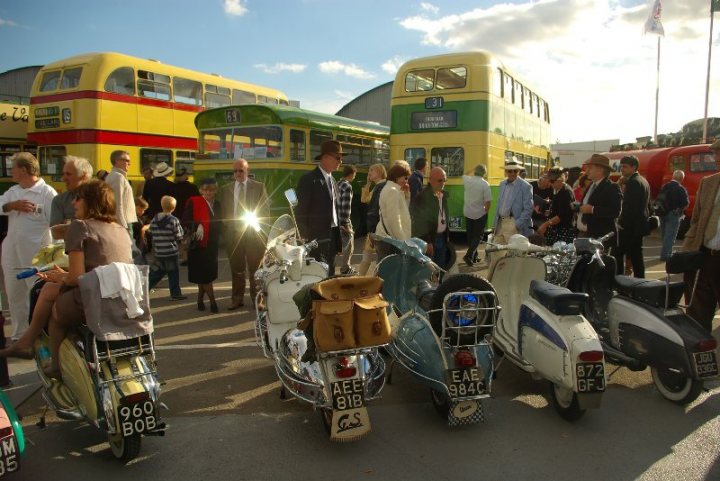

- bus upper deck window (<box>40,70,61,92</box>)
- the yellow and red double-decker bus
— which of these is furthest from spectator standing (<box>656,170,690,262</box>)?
bus upper deck window (<box>40,70,61,92</box>)

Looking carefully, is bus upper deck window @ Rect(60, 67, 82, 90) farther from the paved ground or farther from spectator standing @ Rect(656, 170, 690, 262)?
spectator standing @ Rect(656, 170, 690, 262)

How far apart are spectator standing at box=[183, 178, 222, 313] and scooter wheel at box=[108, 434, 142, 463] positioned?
349cm

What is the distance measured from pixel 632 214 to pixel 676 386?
9.17ft

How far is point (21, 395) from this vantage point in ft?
13.5

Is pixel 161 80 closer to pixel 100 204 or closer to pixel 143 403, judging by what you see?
pixel 100 204

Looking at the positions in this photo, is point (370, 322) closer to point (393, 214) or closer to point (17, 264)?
point (393, 214)

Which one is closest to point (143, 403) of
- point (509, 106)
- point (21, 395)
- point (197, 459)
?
point (197, 459)

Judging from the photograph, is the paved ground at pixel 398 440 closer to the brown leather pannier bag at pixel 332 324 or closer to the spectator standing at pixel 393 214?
the brown leather pannier bag at pixel 332 324

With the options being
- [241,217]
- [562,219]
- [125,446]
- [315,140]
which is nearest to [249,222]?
[241,217]

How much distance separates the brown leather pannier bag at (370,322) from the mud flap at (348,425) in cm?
40

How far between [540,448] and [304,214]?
3489 mm

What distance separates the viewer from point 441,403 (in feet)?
12.1

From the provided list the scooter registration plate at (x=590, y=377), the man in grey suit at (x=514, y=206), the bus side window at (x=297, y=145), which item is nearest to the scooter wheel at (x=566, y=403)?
the scooter registration plate at (x=590, y=377)

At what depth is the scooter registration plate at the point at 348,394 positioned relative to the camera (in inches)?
122
